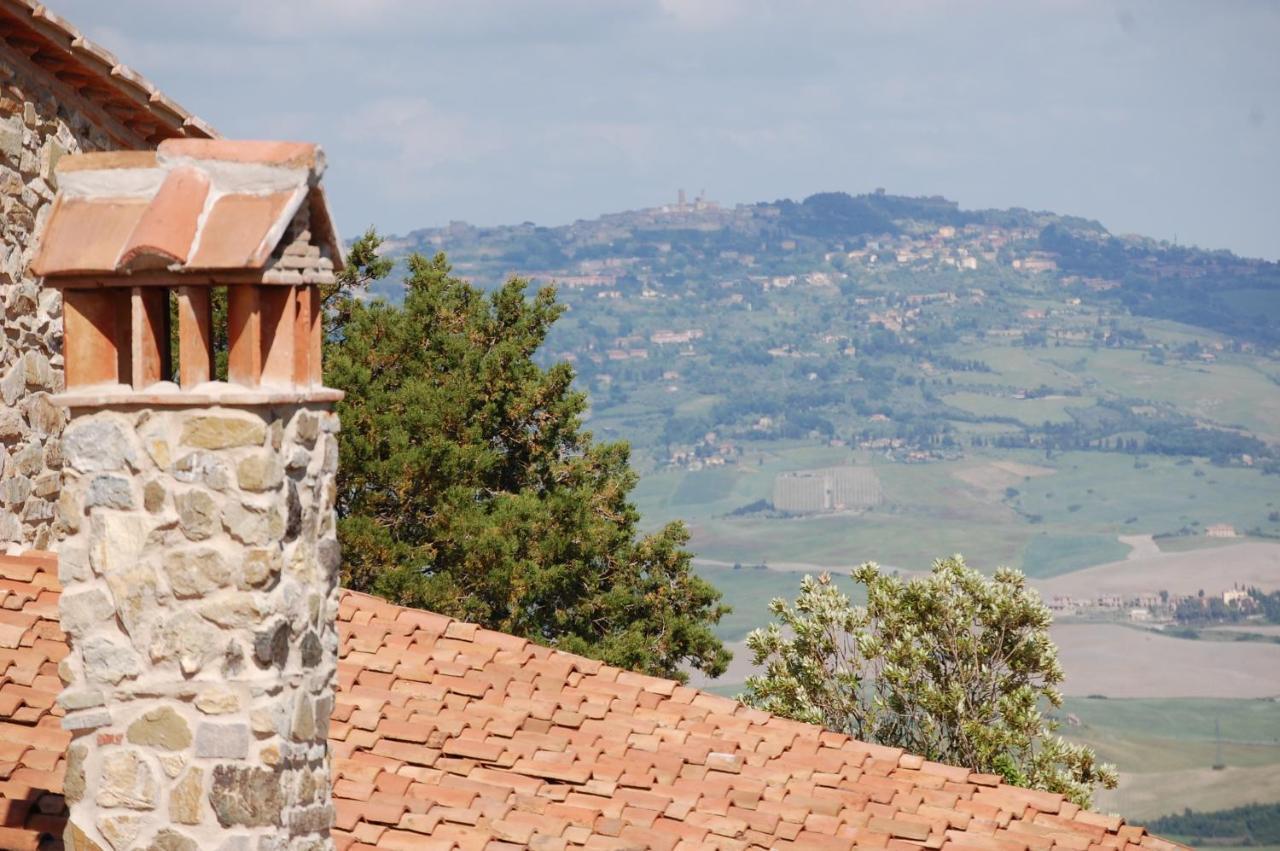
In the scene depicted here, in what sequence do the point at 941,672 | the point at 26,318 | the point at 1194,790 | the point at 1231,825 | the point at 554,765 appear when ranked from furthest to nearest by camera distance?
the point at 1194,790, the point at 1231,825, the point at 941,672, the point at 26,318, the point at 554,765

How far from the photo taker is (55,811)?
25.5 feet

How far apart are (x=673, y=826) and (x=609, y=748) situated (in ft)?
3.45

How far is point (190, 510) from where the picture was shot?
6.19m

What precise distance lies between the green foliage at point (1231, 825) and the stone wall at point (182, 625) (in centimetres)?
13319

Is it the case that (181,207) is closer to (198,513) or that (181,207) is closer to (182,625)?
(198,513)

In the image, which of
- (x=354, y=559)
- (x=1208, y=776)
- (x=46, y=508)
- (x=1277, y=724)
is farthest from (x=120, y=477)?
(x=1277, y=724)

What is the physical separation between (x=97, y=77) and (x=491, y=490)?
1542 cm

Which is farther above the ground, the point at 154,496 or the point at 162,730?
the point at 154,496

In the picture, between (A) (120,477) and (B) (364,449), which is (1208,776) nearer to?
(B) (364,449)

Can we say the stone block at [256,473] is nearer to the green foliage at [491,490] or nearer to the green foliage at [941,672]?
the green foliage at [941,672]

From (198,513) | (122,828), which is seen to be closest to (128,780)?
(122,828)

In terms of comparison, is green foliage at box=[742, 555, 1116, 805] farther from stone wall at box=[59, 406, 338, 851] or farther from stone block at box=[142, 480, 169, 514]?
stone block at box=[142, 480, 169, 514]

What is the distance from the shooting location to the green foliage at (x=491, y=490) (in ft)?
82.0

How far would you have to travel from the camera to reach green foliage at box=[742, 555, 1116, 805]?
2128cm
